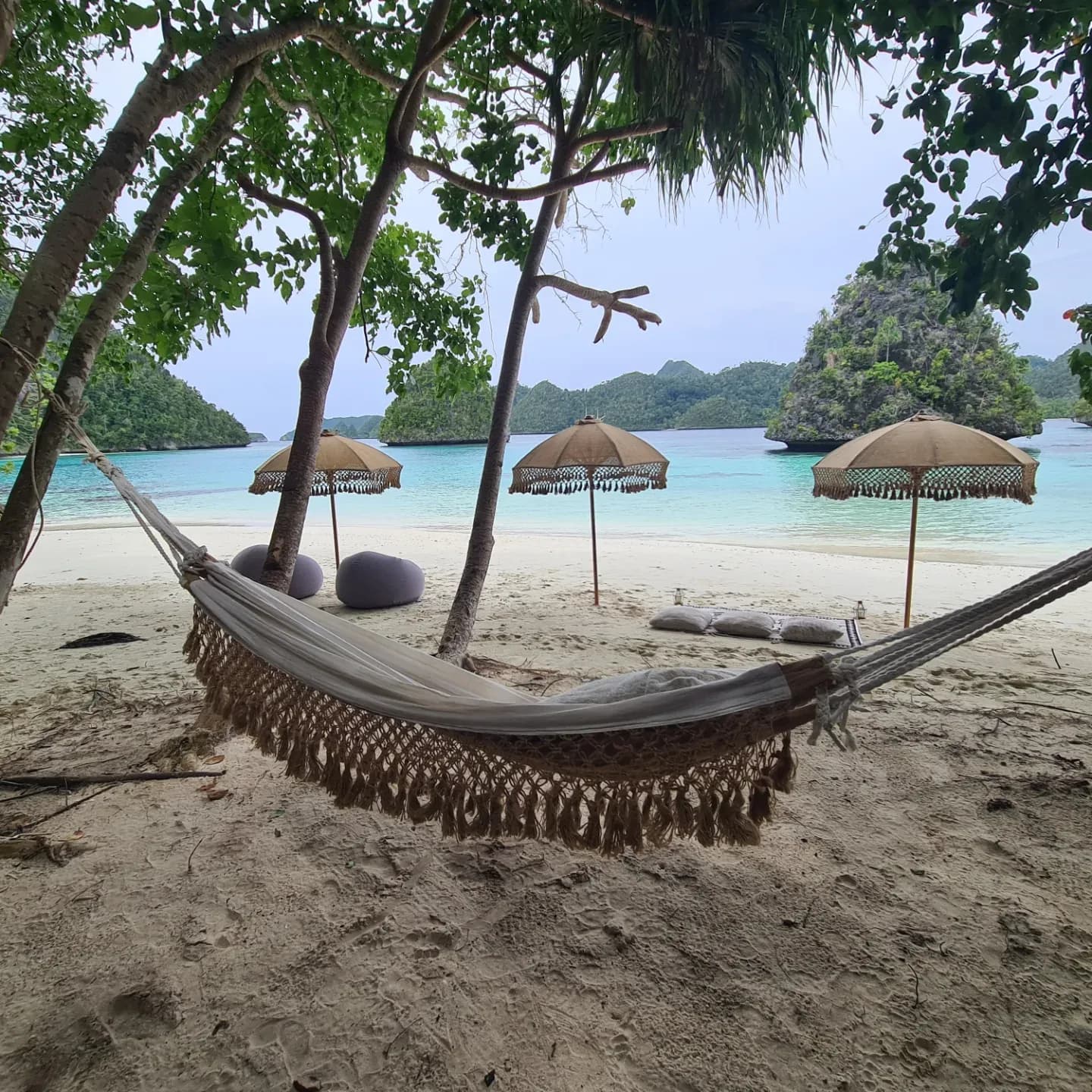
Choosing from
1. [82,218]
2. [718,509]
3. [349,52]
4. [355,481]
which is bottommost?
[718,509]

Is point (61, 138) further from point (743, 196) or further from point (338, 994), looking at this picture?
point (338, 994)

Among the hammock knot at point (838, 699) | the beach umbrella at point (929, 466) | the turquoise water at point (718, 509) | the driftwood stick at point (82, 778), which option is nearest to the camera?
the hammock knot at point (838, 699)

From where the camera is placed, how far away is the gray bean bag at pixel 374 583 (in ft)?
12.5

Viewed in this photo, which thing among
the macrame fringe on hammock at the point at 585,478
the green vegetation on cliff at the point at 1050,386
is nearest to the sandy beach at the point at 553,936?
the macrame fringe on hammock at the point at 585,478

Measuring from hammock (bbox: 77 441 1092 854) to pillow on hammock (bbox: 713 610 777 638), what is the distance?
2.22m

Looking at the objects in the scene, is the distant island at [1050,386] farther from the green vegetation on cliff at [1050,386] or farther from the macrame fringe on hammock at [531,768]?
the macrame fringe on hammock at [531,768]

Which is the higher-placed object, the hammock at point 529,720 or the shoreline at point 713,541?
the hammock at point 529,720

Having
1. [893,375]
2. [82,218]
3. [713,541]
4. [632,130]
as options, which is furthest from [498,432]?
[893,375]

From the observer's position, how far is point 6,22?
0.95 meters

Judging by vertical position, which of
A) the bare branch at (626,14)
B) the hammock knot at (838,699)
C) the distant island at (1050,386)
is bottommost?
the hammock knot at (838,699)

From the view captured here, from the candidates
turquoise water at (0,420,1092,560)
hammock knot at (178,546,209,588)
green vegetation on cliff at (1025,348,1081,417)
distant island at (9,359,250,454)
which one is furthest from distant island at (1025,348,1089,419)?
distant island at (9,359,250,454)

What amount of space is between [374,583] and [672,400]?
1215 inches

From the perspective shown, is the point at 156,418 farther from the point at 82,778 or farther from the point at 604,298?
→ the point at 82,778

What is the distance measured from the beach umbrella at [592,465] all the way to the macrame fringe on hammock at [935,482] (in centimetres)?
101
